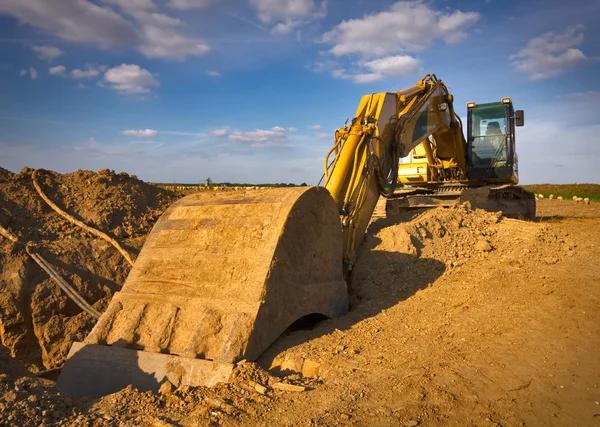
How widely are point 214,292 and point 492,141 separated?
843cm

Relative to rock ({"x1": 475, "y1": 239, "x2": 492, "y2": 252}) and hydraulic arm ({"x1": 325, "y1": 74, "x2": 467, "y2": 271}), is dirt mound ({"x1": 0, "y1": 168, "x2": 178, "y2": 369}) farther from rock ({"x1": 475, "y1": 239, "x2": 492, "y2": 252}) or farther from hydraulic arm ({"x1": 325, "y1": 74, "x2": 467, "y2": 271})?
rock ({"x1": 475, "y1": 239, "x2": 492, "y2": 252})

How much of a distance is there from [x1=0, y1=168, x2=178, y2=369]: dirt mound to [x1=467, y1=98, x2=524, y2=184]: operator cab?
21.9 feet

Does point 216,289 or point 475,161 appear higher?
point 475,161

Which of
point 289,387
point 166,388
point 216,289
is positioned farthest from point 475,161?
point 166,388

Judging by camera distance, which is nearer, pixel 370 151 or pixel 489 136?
pixel 370 151

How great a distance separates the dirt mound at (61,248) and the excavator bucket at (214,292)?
2.85m

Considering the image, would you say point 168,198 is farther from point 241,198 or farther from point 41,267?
point 241,198

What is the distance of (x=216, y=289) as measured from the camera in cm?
442

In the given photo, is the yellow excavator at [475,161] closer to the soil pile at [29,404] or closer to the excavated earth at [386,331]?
the excavated earth at [386,331]

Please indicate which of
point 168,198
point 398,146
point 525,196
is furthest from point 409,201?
point 168,198

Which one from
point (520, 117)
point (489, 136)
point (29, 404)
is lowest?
point (29, 404)

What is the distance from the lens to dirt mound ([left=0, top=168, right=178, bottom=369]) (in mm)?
6828

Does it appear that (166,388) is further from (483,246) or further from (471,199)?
(471,199)

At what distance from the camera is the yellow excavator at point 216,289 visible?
4.05 metres
